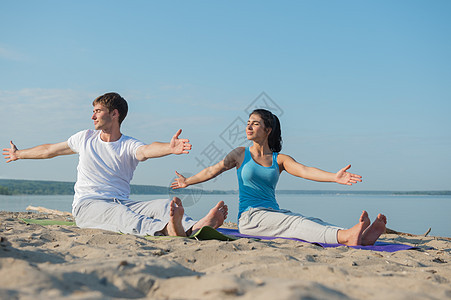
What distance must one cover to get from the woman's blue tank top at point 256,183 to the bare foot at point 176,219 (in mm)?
1017

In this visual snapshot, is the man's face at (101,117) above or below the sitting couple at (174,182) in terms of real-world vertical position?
above

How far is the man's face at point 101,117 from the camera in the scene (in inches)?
191

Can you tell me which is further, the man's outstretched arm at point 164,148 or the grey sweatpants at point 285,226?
the grey sweatpants at point 285,226

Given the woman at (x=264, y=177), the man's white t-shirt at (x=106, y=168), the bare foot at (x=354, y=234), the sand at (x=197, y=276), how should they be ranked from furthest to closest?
the man's white t-shirt at (x=106, y=168) → the woman at (x=264, y=177) → the bare foot at (x=354, y=234) → the sand at (x=197, y=276)

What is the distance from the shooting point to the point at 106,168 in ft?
15.5

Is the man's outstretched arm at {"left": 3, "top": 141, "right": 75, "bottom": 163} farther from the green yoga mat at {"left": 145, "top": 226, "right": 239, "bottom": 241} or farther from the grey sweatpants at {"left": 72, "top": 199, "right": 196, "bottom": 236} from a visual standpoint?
the green yoga mat at {"left": 145, "top": 226, "right": 239, "bottom": 241}

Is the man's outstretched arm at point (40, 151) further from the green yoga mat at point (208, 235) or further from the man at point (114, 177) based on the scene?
the green yoga mat at point (208, 235)

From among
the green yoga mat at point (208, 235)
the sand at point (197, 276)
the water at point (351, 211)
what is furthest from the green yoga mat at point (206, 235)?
the water at point (351, 211)

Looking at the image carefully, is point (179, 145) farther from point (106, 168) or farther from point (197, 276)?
point (197, 276)

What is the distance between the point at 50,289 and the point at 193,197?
4.39 m

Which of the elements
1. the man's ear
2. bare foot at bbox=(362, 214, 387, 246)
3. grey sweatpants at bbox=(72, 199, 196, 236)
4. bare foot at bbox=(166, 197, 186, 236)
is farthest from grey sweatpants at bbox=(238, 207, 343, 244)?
the man's ear

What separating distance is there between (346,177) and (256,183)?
41.7 inches

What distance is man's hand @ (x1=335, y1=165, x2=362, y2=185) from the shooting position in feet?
13.4

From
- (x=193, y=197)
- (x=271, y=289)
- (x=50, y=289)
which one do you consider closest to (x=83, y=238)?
(x=50, y=289)
